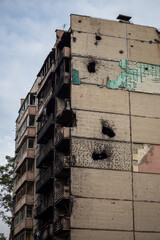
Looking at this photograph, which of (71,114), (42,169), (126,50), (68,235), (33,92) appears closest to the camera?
(68,235)

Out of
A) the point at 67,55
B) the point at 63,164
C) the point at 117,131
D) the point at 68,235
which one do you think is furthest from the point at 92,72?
the point at 68,235

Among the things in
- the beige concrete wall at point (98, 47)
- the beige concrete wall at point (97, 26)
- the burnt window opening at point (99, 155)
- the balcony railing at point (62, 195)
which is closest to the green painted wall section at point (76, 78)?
the beige concrete wall at point (98, 47)

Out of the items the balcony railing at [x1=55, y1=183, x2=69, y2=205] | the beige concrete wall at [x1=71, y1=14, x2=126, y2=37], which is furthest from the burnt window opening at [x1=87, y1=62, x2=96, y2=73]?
the balcony railing at [x1=55, y1=183, x2=69, y2=205]

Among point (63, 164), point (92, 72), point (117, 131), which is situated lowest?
point (63, 164)

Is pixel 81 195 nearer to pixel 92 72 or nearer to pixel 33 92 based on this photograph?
pixel 92 72

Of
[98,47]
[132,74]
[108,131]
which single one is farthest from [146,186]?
[98,47]

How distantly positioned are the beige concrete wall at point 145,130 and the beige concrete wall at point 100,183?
3.38 metres

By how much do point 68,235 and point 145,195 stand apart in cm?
669

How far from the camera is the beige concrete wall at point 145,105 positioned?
133 ft

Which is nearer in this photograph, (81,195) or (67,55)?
(81,195)

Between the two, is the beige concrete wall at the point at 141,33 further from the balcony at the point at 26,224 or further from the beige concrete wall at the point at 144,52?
the balcony at the point at 26,224

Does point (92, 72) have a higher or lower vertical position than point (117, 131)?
higher

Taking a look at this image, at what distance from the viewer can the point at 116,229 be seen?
36.3 metres

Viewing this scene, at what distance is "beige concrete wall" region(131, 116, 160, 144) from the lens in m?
39.7
